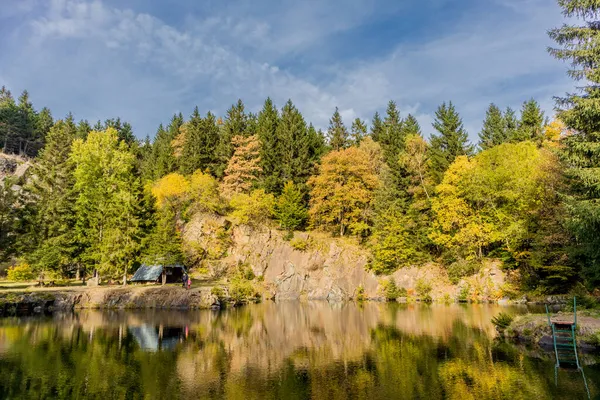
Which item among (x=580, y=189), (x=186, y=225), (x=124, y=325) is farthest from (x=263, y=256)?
(x=580, y=189)

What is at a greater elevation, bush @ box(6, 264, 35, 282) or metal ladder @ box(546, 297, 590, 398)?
bush @ box(6, 264, 35, 282)

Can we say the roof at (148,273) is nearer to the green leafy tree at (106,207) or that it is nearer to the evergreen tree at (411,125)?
the green leafy tree at (106,207)

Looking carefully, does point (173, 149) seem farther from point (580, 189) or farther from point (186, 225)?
point (580, 189)

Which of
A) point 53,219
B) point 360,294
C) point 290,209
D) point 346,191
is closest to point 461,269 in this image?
point 360,294

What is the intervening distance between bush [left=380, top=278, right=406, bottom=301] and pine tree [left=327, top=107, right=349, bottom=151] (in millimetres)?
27300

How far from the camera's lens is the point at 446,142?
55.0 m

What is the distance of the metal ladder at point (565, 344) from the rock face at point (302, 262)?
89.2ft

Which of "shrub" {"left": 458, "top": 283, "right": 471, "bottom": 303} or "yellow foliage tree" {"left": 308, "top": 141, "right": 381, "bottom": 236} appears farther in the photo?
"yellow foliage tree" {"left": 308, "top": 141, "right": 381, "bottom": 236}

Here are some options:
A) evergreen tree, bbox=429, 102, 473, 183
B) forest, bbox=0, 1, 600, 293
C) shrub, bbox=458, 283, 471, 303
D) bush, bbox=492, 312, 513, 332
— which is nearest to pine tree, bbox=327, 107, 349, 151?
forest, bbox=0, 1, 600, 293

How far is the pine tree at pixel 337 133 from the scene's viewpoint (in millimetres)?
65875

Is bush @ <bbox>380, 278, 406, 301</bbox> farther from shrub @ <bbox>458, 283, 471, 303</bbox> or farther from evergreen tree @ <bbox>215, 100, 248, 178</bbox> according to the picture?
evergreen tree @ <bbox>215, 100, 248, 178</bbox>

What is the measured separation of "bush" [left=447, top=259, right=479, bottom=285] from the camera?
43344 mm

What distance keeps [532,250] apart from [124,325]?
40.0 metres

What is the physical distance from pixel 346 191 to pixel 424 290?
54.7 ft
